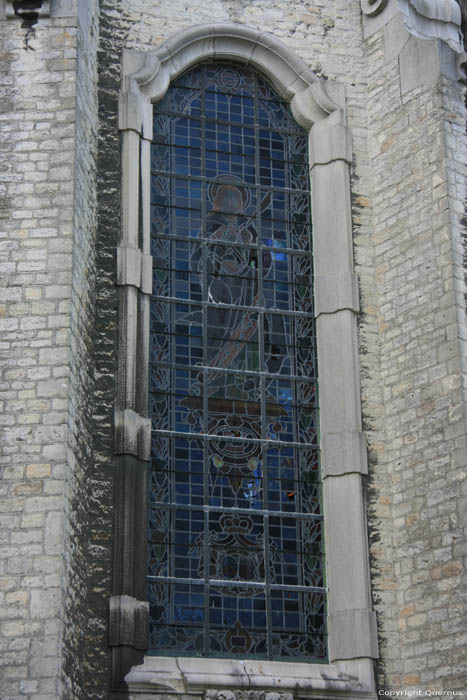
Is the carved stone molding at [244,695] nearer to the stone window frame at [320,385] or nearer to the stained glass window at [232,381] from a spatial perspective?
the stone window frame at [320,385]

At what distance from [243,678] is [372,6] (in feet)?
23.1

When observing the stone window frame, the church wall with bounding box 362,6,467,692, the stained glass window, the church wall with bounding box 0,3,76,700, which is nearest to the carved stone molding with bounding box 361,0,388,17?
the church wall with bounding box 362,6,467,692

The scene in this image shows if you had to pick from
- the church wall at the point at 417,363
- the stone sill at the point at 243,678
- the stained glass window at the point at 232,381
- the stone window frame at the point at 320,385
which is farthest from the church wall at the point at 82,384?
the church wall at the point at 417,363

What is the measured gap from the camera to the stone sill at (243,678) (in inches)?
441

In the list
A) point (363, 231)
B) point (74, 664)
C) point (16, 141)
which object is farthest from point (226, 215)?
point (74, 664)

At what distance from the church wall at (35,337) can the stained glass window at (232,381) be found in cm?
161

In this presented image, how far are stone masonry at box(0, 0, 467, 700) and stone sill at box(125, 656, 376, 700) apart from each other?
0.17 metres

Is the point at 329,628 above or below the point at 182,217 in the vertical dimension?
below

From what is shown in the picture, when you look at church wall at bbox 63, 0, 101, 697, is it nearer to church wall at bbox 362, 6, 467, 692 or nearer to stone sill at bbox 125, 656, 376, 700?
stone sill at bbox 125, 656, 376, 700

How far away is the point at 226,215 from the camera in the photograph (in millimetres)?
13602

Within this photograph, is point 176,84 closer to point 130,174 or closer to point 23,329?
point 130,174

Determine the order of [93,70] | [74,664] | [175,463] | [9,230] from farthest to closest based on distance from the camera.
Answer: [93,70], [175,463], [9,230], [74,664]

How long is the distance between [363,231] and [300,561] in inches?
130

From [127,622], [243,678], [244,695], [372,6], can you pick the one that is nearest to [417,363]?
[243,678]
